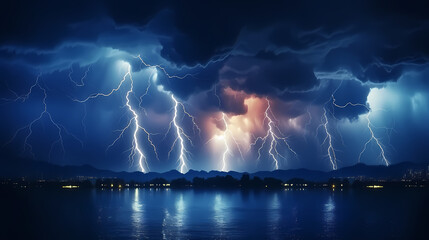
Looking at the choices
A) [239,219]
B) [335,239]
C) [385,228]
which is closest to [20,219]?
[239,219]

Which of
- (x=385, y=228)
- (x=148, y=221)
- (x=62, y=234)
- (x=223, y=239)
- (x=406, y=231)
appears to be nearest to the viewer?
(x=223, y=239)

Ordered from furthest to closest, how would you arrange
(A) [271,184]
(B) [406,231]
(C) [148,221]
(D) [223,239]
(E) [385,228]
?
(A) [271,184] < (C) [148,221] < (E) [385,228] < (B) [406,231] < (D) [223,239]

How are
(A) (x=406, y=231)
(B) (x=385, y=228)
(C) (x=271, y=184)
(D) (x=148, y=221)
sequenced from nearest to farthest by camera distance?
(A) (x=406, y=231)
(B) (x=385, y=228)
(D) (x=148, y=221)
(C) (x=271, y=184)

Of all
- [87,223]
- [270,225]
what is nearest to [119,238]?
[87,223]

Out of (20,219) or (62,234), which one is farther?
(20,219)

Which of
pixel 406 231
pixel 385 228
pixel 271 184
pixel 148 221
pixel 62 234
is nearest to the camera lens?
pixel 62 234

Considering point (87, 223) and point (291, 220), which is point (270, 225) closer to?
point (291, 220)

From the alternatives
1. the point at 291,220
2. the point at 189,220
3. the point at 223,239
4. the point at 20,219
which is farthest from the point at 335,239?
the point at 20,219

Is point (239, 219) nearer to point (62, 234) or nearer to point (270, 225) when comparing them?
point (270, 225)

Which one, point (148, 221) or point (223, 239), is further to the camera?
point (148, 221)
